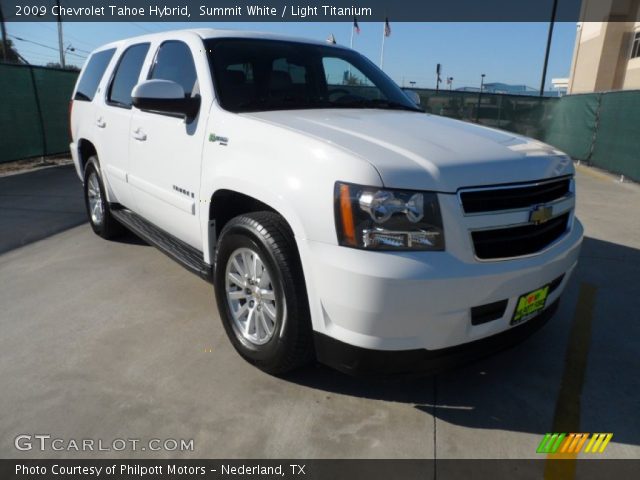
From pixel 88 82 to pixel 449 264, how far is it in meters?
4.72

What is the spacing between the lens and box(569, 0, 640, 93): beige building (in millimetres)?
29375

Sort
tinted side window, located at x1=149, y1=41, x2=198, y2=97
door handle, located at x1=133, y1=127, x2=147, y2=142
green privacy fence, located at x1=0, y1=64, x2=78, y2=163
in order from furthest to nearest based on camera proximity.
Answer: green privacy fence, located at x1=0, y1=64, x2=78, y2=163
door handle, located at x1=133, y1=127, x2=147, y2=142
tinted side window, located at x1=149, y1=41, x2=198, y2=97

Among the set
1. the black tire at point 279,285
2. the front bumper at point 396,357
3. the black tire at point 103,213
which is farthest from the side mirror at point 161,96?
the black tire at point 103,213

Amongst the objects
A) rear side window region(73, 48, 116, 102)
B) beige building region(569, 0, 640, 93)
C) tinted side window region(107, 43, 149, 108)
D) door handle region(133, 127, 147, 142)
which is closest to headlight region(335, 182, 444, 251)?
door handle region(133, 127, 147, 142)

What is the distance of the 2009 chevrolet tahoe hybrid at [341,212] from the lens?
2146 mm

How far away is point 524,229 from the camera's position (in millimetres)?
2426

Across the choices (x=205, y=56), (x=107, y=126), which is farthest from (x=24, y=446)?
(x=107, y=126)

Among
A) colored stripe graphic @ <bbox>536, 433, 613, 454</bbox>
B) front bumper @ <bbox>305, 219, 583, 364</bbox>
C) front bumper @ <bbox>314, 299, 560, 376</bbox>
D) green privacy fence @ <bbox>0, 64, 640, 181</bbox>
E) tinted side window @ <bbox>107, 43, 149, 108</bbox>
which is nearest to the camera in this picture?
front bumper @ <bbox>305, 219, 583, 364</bbox>

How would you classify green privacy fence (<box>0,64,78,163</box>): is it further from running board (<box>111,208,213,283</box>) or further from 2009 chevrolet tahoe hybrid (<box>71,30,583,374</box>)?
2009 chevrolet tahoe hybrid (<box>71,30,583,374</box>)

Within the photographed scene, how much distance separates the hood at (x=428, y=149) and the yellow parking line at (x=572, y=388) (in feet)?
4.00

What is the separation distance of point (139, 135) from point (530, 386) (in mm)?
3288

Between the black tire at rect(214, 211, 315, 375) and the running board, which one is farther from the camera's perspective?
the running board

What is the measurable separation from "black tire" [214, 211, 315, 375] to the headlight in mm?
397

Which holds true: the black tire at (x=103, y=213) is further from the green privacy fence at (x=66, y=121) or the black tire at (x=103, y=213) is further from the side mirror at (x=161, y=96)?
the green privacy fence at (x=66, y=121)
